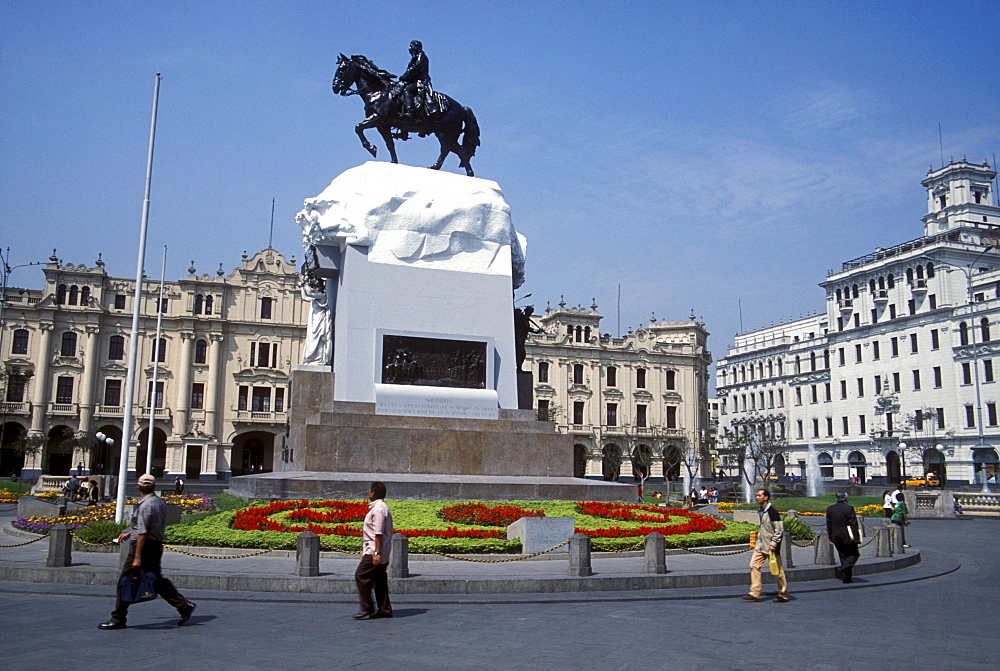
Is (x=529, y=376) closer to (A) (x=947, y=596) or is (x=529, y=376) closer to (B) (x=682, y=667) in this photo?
(A) (x=947, y=596)

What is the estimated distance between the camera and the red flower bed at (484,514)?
51.1 ft

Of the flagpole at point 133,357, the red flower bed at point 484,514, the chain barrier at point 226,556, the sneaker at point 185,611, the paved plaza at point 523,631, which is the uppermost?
the flagpole at point 133,357

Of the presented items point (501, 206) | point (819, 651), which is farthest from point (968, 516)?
point (819, 651)

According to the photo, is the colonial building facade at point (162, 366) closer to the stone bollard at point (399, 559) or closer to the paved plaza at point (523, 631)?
the stone bollard at point (399, 559)

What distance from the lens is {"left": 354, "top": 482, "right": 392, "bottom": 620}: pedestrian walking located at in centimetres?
908

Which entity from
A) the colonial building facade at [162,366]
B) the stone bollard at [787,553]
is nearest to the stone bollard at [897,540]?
the stone bollard at [787,553]

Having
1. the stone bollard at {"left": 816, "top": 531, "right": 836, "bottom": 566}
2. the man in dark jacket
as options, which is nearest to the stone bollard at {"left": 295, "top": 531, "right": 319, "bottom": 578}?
the man in dark jacket

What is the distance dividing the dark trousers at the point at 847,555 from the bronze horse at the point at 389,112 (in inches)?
562

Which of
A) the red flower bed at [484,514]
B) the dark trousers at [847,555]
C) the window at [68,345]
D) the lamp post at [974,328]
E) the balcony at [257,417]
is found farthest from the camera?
the balcony at [257,417]

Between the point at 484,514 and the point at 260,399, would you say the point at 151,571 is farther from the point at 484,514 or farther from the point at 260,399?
the point at 260,399

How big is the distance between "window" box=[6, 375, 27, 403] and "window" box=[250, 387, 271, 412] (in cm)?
1533

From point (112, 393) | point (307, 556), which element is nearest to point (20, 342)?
point (112, 393)

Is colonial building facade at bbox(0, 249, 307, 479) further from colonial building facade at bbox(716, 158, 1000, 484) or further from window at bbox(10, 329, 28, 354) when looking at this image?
colonial building facade at bbox(716, 158, 1000, 484)

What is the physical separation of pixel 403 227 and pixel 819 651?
1528cm
